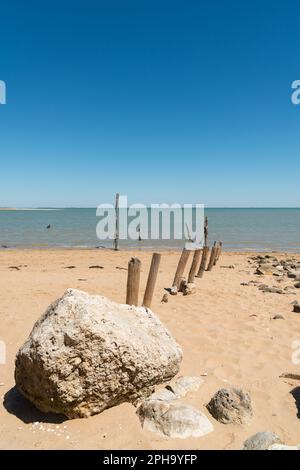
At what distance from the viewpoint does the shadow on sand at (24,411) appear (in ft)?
11.3

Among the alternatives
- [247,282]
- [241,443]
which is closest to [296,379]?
[241,443]

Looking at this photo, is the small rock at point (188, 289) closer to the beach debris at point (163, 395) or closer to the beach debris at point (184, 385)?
the beach debris at point (184, 385)

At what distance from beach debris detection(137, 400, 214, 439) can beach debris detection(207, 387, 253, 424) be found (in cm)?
20

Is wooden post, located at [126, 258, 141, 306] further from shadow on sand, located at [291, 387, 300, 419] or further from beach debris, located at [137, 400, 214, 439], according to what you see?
shadow on sand, located at [291, 387, 300, 419]

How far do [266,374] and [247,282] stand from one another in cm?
731

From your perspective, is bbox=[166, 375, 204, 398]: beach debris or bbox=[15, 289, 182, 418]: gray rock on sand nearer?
bbox=[15, 289, 182, 418]: gray rock on sand

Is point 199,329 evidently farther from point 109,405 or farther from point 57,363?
point 57,363

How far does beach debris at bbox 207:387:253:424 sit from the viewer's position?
354 centimetres

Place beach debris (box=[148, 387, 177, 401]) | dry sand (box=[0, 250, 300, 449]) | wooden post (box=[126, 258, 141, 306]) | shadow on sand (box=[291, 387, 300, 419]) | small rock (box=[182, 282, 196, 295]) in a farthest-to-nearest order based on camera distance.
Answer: small rock (box=[182, 282, 196, 295])
wooden post (box=[126, 258, 141, 306])
shadow on sand (box=[291, 387, 300, 419])
beach debris (box=[148, 387, 177, 401])
dry sand (box=[0, 250, 300, 449])

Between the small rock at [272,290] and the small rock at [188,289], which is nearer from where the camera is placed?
the small rock at [188,289]

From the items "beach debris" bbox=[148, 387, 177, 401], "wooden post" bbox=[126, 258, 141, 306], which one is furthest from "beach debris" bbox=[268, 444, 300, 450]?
"wooden post" bbox=[126, 258, 141, 306]

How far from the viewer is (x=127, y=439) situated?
3201 mm

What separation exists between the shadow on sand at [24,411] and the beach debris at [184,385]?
50.7 inches

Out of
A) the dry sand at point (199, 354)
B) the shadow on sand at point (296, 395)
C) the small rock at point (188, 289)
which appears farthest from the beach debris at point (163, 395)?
the small rock at point (188, 289)
